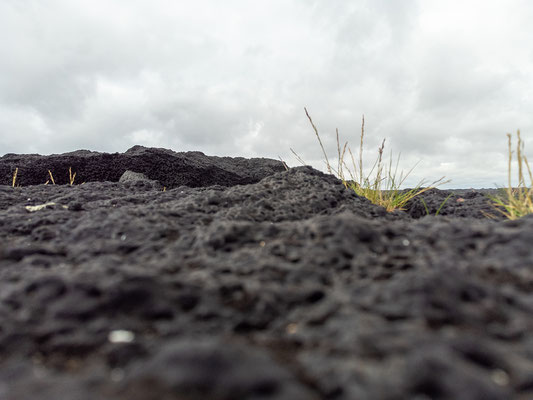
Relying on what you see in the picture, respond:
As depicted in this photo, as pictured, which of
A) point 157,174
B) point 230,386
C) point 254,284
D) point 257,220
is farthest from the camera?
point 157,174

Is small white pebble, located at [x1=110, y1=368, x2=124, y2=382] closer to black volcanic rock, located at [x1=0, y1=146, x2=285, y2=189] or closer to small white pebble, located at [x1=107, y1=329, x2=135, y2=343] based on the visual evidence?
small white pebble, located at [x1=107, y1=329, x2=135, y2=343]

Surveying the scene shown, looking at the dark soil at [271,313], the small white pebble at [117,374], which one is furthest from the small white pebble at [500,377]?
the small white pebble at [117,374]

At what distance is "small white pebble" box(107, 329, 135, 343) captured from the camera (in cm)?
68

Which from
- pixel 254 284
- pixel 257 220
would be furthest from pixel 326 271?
pixel 257 220

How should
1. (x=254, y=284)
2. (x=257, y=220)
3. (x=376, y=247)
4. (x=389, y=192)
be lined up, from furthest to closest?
(x=389, y=192) < (x=257, y=220) < (x=376, y=247) < (x=254, y=284)

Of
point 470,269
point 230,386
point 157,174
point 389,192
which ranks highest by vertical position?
point 157,174

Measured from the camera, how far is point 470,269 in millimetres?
905

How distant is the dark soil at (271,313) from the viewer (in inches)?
21.7

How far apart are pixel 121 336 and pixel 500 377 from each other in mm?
708

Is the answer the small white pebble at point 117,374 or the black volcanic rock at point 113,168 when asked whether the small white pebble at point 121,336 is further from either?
the black volcanic rock at point 113,168

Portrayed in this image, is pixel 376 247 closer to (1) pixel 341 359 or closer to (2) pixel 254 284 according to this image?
(2) pixel 254 284

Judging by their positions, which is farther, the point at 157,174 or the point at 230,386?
the point at 157,174

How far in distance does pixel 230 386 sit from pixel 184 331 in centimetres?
21

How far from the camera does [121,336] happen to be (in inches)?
27.4
